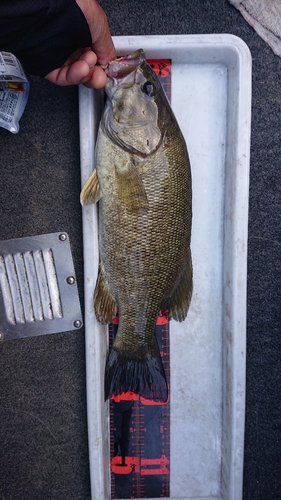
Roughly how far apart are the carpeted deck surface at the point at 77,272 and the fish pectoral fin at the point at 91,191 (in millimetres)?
222

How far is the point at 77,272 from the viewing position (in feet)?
4.27

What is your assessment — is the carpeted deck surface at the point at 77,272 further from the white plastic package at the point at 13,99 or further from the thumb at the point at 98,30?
the thumb at the point at 98,30

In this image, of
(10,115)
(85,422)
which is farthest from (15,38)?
(85,422)

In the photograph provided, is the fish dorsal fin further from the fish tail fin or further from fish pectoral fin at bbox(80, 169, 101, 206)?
fish pectoral fin at bbox(80, 169, 101, 206)

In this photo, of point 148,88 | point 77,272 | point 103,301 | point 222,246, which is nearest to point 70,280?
point 77,272

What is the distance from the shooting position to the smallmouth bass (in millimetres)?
985

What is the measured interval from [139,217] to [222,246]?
0.35m

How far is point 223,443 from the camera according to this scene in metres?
1.27

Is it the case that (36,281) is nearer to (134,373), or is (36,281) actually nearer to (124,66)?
(134,373)

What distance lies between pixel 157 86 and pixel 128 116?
0.11 m

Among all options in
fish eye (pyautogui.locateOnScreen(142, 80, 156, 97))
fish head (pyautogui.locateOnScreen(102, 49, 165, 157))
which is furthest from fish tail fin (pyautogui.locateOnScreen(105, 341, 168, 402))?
fish eye (pyautogui.locateOnScreen(142, 80, 156, 97))

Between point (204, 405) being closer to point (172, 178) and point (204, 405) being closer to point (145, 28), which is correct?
point (172, 178)

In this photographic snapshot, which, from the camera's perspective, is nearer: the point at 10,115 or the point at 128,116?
the point at 128,116

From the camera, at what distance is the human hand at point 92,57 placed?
94 cm
